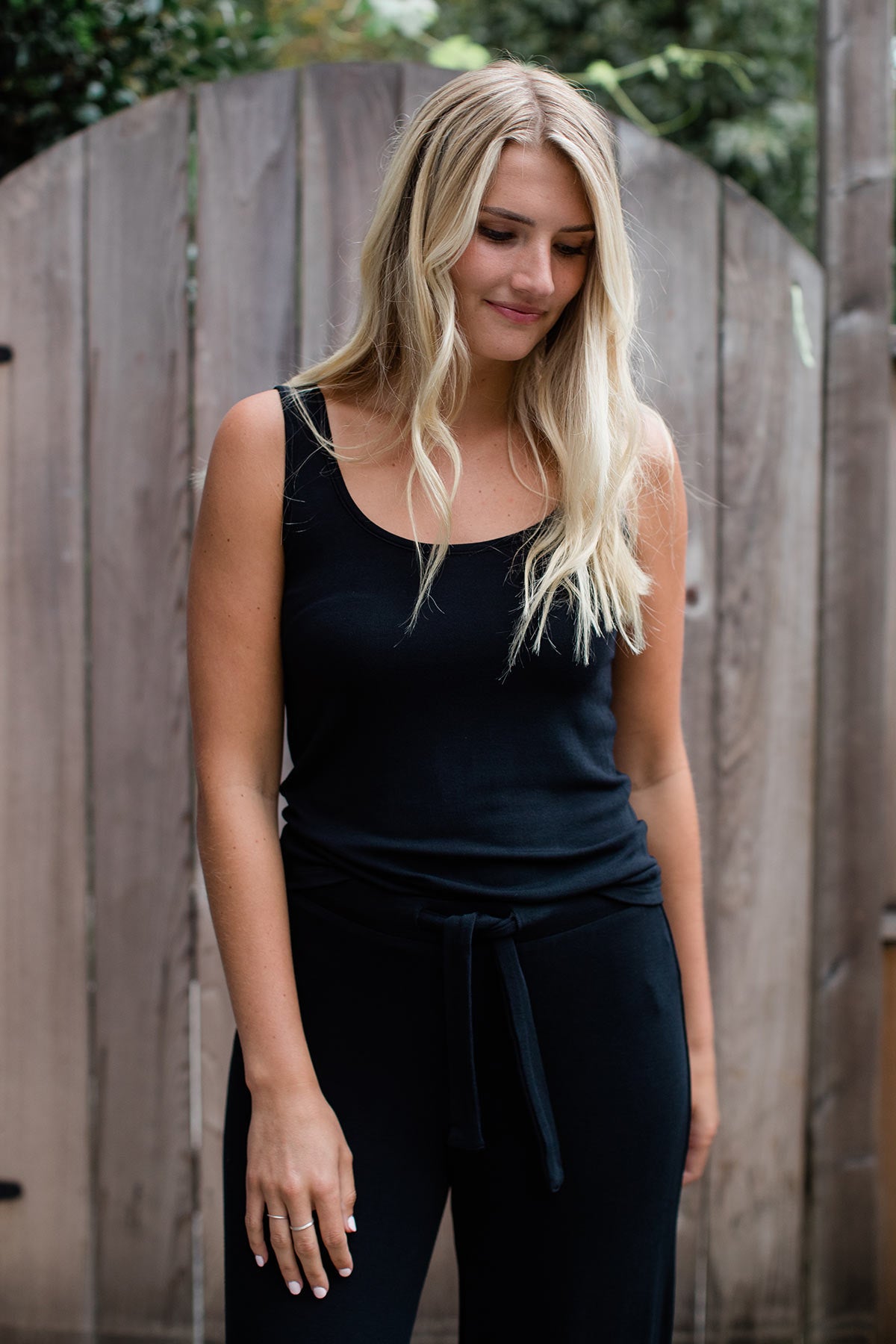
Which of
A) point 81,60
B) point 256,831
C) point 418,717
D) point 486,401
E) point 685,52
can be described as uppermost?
point 685,52

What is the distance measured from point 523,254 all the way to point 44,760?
1080 millimetres

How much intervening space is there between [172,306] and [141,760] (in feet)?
2.30

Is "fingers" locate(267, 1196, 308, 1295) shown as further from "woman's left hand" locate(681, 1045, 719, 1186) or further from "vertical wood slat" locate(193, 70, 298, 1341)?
"vertical wood slat" locate(193, 70, 298, 1341)

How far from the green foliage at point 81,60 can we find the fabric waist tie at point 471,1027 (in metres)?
1.71

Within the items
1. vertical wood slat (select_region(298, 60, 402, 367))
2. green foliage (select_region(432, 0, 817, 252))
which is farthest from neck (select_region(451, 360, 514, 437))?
green foliage (select_region(432, 0, 817, 252))

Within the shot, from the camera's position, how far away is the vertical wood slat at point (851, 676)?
5.36ft

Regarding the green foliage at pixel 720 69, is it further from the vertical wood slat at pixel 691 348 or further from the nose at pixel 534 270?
the nose at pixel 534 270

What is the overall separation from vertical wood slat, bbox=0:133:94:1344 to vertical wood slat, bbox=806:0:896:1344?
1.18 m

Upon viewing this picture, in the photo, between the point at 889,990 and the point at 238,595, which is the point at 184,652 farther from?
the point at 889,990

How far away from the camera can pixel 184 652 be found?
165cm

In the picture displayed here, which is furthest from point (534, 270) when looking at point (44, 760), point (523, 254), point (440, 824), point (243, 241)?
point (44, 760)

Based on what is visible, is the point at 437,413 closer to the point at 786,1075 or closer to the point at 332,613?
the point at 332,613

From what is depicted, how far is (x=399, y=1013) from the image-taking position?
1020 mm

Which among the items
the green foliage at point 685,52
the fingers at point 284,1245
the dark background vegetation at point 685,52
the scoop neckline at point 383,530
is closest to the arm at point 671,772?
the scoop neckline at point 383,530
